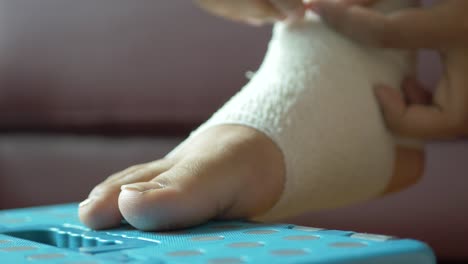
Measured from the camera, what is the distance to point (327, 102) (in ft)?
2.40

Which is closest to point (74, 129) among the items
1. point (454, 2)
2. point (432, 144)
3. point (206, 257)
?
point (432, 144)

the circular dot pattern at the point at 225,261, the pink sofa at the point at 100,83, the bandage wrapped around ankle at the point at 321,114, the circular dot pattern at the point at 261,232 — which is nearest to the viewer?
the circular dot pattern at the point at 225,261

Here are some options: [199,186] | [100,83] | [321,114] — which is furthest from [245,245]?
[100,83]

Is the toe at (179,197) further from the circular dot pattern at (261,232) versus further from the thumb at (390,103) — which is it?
the thumb at (390,103)

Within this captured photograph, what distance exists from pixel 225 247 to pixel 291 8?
0.34 m

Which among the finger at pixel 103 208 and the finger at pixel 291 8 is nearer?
the finger at pixel 103 208

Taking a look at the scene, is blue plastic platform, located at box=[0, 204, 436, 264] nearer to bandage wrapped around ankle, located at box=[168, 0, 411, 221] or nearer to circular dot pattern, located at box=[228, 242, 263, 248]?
circular dot pattern, located at box=[228, 242, 263, 248]

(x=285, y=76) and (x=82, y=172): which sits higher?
(x=285, y=76)

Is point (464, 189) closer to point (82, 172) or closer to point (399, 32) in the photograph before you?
point (399, 32)

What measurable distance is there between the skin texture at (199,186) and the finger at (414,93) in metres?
0.17

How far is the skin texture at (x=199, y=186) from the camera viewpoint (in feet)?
1.93

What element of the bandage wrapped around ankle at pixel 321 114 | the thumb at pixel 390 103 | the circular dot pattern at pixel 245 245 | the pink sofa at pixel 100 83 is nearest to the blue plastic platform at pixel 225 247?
the circular dot pattern at pixel 245 245

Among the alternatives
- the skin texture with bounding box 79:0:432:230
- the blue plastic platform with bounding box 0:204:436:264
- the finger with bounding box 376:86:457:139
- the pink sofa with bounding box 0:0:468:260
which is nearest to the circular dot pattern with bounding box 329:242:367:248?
the blue plastic platform with bounding box 0:204:436:264

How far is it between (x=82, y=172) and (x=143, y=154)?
11cm
